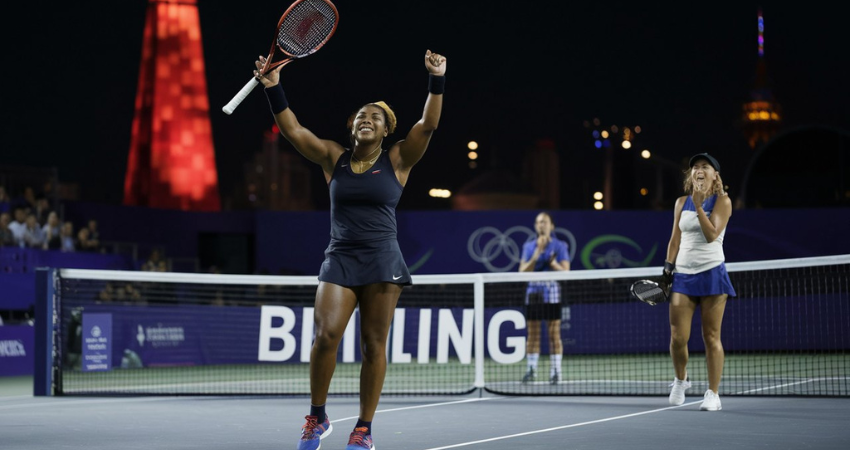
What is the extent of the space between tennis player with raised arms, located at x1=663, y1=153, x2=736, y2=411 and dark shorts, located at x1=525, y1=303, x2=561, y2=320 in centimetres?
360

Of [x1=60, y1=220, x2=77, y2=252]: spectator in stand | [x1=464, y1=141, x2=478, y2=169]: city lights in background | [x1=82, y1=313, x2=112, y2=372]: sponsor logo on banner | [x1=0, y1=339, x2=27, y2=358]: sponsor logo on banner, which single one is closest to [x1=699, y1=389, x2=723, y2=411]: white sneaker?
[x1=82, y1=313, x2=112, y2=372]: sponsor logo on banner

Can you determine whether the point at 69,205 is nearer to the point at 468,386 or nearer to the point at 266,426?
the point at 468,386

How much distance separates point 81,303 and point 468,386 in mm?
7531

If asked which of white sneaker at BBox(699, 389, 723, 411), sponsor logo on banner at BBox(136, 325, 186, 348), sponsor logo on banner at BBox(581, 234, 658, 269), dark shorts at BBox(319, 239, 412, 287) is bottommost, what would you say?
white sneaker at BBox(699, 389, 723, 411)

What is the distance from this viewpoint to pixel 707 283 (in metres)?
8.59

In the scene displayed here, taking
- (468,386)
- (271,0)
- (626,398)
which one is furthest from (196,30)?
(626,398)

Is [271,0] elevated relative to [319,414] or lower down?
elevated

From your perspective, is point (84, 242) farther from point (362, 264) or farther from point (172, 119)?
point (362, 264)

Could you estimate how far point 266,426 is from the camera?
26.2ft

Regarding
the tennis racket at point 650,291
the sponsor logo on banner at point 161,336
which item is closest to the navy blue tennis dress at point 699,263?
the tennis racket at point 650,291

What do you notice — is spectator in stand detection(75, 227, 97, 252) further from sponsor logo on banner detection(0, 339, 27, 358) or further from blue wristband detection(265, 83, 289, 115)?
blue wristband detection(265, 83, 289, 115)

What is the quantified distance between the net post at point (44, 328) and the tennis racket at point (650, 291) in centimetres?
564

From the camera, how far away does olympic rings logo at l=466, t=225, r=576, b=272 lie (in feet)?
79.2

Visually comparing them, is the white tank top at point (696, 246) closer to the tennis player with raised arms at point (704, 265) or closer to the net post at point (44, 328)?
the tennis player with raised arms at point (704, 265)
